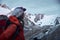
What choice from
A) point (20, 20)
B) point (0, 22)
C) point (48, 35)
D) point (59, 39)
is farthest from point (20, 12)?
point (48, 35)

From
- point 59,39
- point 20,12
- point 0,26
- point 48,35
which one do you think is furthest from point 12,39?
point 48,35

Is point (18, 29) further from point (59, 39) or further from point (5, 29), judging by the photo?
point (59, 39)

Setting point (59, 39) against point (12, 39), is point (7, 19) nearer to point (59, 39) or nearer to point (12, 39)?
point (12, 39)

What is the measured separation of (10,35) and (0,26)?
20 centimetres

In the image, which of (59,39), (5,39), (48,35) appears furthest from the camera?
(48,35)

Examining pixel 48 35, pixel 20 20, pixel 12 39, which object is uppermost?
pixel 20 20

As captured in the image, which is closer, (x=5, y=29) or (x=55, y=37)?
Answer: (x=5, y=29)

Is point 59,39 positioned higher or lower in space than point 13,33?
lower

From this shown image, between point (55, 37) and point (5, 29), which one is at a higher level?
point (5, 29)

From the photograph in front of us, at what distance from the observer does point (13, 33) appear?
263 cm

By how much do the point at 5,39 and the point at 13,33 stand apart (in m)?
0.13

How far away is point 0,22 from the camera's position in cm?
270

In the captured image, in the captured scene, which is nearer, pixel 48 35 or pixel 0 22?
pixel 0 22

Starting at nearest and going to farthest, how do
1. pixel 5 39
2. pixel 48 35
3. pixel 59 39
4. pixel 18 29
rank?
pixel 5 39 → pixel 18 29 → pixel 59 39 → pixel 48 35
